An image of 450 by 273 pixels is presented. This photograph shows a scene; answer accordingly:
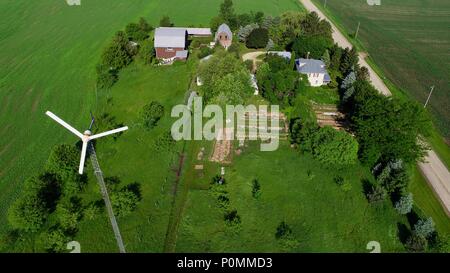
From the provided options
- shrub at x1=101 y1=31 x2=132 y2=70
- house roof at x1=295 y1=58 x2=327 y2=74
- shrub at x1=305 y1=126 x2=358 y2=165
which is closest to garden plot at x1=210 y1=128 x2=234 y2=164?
shrub at x1=305 y1=126 x2=358 y2=165

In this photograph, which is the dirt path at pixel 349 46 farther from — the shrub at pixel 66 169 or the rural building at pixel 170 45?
the shrub at pixel 66 169

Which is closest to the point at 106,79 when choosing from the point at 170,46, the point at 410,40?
the point at 170,46

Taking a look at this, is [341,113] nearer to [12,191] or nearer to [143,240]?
[143,240]

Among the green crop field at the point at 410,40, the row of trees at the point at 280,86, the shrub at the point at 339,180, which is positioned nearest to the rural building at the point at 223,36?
the row of trees at the point at 280,86

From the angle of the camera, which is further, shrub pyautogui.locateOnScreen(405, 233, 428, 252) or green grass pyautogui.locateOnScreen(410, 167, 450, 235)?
green grass pyautogui.locateOnScreen(410, 167, 450, 235)

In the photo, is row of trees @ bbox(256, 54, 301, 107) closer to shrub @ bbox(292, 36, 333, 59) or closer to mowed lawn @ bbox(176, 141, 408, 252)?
shrub @ bbox(292, 36, 333, 59)

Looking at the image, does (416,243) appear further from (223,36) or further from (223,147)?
(223,36)

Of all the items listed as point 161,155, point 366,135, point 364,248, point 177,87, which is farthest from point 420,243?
point 177,87
